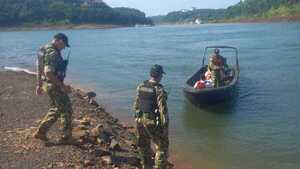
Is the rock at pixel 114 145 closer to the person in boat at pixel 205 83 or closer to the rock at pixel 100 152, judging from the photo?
the rock at pixel 100 152

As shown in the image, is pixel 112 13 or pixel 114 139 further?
pixel 112 13

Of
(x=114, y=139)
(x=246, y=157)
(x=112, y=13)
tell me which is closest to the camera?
(x=114, y=139)

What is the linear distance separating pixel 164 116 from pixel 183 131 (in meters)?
6.93

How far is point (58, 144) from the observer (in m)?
9.80

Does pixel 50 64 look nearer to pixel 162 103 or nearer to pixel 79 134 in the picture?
pixel 79 134

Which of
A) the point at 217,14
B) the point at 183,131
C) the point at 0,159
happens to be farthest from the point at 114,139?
the point at 217,14

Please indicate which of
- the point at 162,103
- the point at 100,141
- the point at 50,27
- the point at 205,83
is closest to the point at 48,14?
the point at 50,27

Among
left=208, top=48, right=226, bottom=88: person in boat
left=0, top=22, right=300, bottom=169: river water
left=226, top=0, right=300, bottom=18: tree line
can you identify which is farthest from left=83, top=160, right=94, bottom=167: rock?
left=226, top=0, right=300, bottom=18: tree line

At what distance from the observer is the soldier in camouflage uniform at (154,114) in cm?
793

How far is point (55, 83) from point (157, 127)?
7.54ft

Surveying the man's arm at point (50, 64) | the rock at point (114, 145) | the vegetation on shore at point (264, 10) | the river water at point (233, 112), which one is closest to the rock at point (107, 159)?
the rock at point (114, 145)

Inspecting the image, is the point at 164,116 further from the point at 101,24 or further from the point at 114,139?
the point at 101,24

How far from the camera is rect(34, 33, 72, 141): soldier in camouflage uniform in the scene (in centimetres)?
915

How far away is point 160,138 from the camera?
8.27 meters
